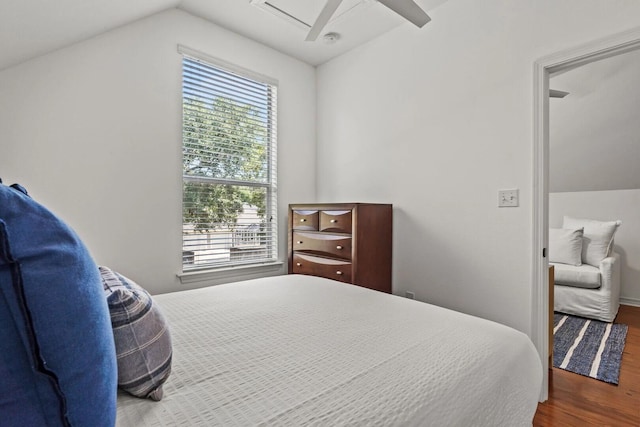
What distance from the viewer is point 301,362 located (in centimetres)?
90

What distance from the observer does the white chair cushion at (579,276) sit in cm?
329

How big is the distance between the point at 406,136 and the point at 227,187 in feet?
5.23

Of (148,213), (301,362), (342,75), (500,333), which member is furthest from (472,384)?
(342,75)

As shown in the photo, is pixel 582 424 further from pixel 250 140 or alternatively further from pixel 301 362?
pixel 250 140

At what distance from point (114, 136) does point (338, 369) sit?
7.30 feet

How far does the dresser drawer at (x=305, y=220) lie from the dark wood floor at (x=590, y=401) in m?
1.92

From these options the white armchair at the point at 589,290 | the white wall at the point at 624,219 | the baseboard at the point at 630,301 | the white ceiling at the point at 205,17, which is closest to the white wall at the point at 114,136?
the white ceiling at the point at 205,17

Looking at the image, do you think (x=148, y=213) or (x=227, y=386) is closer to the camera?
(x=227, y=386)

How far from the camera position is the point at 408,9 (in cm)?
163

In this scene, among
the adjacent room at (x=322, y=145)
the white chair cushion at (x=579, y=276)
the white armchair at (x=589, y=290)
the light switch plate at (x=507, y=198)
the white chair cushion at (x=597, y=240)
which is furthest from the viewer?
the white chair cushion at (x=597, y=240)

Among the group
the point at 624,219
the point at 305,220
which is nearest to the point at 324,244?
the point at 305,220

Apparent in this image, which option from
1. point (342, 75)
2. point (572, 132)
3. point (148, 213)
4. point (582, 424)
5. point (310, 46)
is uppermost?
Result: point (310, 46)

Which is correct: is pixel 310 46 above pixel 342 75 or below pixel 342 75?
above

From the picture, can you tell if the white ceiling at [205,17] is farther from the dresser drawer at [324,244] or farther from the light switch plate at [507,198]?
the dresser drawer at [324,244]
